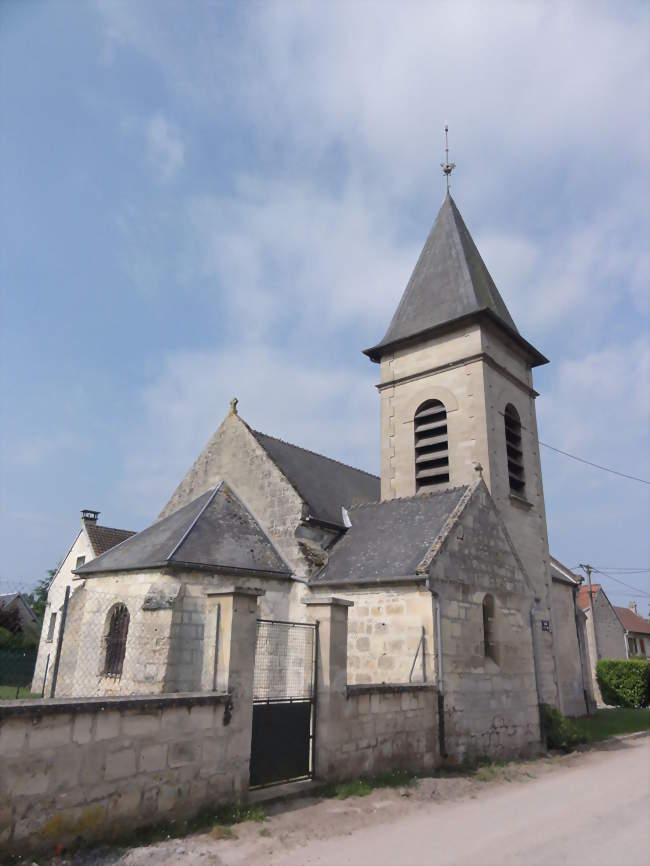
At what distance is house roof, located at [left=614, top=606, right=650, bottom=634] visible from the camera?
1684 inches

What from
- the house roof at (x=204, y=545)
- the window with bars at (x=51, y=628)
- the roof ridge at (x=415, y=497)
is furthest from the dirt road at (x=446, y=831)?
the window with bars at (x=51, y=628)

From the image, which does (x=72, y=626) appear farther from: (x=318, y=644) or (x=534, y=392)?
(x=534, y=392)

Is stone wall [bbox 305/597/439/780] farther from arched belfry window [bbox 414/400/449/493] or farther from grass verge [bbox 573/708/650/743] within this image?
arched belfry window [bbox 414/400/449/493]

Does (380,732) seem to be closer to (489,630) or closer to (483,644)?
(483,644)

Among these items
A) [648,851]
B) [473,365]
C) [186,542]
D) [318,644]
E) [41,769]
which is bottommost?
[648,851]

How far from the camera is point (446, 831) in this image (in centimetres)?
642

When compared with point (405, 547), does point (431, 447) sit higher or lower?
higher

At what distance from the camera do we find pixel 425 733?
9523mm

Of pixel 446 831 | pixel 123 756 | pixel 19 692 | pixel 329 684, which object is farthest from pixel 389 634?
pixel 19 692

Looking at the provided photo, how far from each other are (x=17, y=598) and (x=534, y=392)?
107 feet

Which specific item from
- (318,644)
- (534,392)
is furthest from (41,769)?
(534,392)

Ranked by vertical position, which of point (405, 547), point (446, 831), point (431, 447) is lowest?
point (446, 831)

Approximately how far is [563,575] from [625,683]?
21.8 feet

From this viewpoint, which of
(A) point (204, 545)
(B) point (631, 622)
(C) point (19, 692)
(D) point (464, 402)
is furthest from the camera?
(B) point (631, 622)
